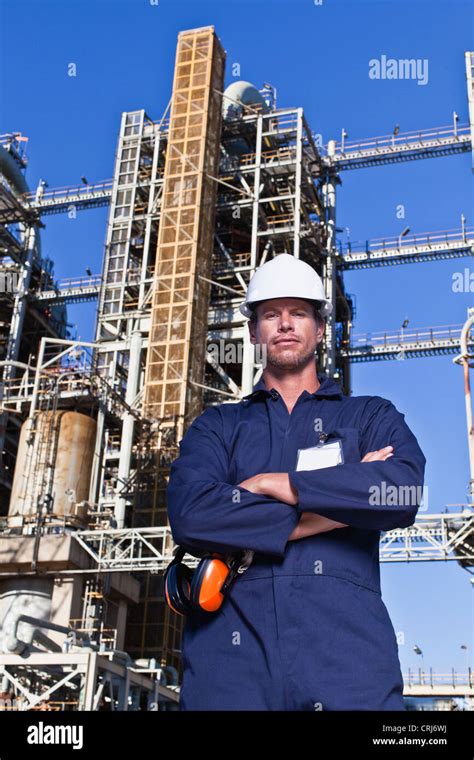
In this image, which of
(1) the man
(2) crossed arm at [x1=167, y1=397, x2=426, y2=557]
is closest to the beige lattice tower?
(1) the man

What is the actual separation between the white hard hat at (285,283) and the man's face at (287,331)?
0.15 ft

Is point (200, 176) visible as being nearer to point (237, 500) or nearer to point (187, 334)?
point (187, 334)

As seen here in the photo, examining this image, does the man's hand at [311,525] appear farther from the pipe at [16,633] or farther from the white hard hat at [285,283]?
the pipe at [16,633]

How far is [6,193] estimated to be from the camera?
43062 mm

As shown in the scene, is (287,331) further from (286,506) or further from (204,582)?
(204,582)

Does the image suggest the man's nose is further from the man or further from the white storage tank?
the white storage tank

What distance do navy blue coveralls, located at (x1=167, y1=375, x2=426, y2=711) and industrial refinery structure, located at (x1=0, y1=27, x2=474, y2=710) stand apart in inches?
795

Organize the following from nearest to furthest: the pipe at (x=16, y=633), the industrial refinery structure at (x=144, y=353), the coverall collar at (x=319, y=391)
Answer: the coverall collar at (x=319, y=391), the pipe at (x=16, y=633), the industrial refinery structure at (x=144, y=353)

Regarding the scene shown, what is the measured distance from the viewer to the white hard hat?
4508 mm

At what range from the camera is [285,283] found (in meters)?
4.52

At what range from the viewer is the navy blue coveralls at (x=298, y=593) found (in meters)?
3.45

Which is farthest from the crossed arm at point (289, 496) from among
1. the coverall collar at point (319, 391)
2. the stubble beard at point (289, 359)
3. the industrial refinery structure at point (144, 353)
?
the industrial refinery structure at point (144, 353)
